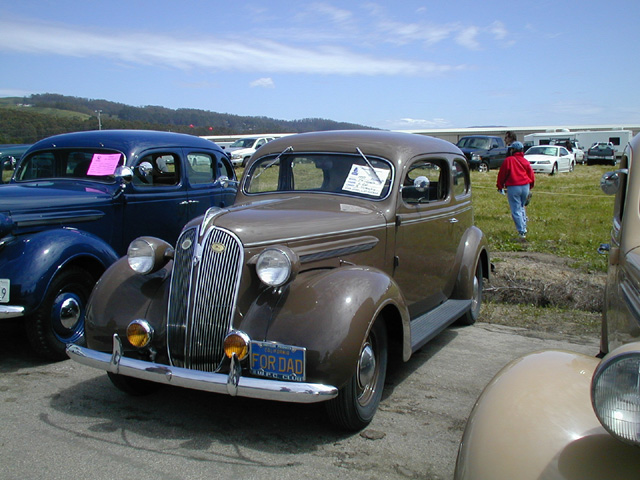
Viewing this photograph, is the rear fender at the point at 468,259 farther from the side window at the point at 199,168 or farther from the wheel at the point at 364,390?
the side window at the point at 199,168

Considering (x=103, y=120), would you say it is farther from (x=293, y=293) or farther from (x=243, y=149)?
(x=293, y=293)

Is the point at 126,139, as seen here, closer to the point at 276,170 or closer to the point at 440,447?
the point at 276,170

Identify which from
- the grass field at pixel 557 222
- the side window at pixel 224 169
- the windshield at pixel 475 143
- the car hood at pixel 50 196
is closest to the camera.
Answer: the car hood at pixel 50 196

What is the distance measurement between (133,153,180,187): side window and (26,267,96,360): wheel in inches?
56.0

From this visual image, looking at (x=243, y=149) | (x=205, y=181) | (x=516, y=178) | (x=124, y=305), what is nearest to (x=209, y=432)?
(x=124, y=305)

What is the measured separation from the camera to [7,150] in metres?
12.7

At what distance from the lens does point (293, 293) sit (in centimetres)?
329

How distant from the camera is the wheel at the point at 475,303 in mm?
5652

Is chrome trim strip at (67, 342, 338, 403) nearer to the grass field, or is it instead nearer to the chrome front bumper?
the chrome front bumper

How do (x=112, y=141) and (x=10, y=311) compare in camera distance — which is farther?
(x=112, y=141)

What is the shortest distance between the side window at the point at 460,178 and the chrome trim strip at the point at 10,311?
376cm

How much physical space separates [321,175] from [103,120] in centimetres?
2223

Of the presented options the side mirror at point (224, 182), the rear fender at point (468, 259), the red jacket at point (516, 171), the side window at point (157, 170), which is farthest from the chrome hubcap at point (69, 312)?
the red jacket at point (516, 171)

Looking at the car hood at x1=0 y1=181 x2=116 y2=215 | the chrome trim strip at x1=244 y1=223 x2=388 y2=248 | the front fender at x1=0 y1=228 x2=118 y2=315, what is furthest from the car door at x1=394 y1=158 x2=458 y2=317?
the car hood at x1=0 y1=181 x2=116 y2=215
